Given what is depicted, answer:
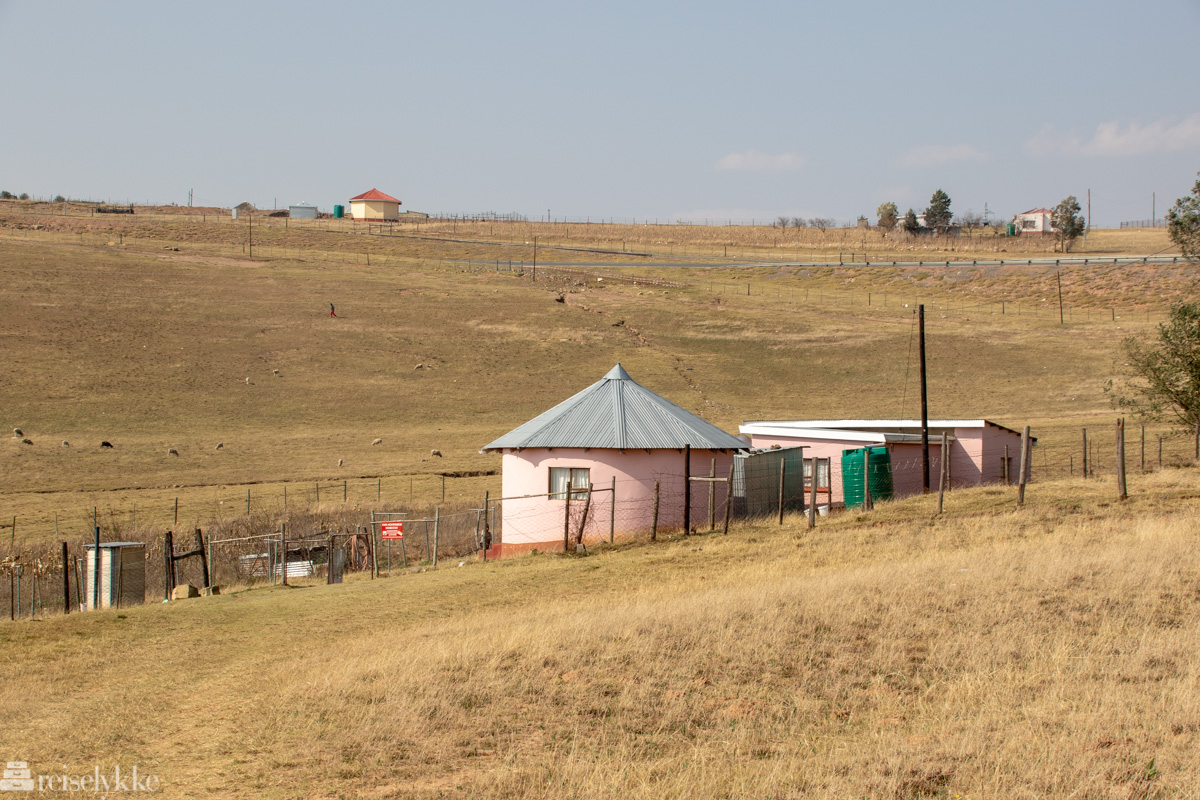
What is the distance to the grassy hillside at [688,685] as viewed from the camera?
346 inches

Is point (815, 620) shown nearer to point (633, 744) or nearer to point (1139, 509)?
point (633, 744)

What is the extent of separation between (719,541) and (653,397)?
10250mm

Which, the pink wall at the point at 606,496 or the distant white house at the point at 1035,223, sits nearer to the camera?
the pink wall at the point at 606,496

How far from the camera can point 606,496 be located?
97.6ft

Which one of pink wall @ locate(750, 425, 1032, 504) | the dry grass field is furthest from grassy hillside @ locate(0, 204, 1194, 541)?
pink wall @ locate(750, 425, 1032, 504)

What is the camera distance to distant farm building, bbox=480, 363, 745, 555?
29.7m

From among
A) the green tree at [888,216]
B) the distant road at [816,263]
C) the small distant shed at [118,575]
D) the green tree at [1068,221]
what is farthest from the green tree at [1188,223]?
the green tree at [888,216]

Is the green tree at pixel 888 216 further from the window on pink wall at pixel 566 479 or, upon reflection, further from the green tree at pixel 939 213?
the window on pink wall at pixel 566 479

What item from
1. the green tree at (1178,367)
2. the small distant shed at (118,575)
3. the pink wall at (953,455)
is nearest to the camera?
the small distant shed at (118,575)

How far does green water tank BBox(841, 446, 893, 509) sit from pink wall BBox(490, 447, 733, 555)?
15.8 feet

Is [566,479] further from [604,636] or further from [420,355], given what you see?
[420,355]

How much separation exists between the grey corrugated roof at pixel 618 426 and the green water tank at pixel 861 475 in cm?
424

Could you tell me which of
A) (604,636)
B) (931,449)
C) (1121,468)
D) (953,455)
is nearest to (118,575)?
(604,636)

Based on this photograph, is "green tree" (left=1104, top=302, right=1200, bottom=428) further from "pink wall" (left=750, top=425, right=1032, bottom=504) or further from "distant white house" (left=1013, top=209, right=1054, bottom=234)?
"distant white house" (left=1013, top=209, right=1054, bottom=234)
